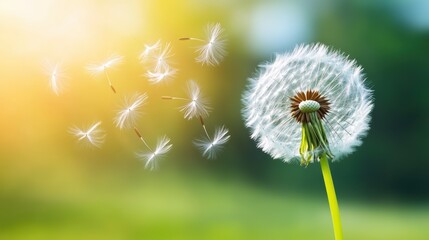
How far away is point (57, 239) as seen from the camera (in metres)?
1.57

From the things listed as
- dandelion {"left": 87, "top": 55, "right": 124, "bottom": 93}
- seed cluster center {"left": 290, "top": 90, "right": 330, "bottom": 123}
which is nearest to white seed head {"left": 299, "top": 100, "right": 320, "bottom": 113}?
seed cluster center {"left": 290, "top": 90, "right": 330, "bottom": 123}

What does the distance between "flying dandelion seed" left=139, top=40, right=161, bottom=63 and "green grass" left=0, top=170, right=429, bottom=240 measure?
12.9 inches

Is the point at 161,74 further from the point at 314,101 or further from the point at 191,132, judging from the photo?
the point at 314,101

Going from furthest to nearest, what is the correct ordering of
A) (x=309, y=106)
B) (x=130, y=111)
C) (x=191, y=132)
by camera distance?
1. (x=191, y=132)
2. (x=130, y=111)
3. (x=309, y=106)

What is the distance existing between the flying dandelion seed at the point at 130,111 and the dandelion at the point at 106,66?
0.29 feet

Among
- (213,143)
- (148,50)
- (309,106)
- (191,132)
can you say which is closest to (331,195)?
(309,106)

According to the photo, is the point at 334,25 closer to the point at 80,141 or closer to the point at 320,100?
the point at 320,100

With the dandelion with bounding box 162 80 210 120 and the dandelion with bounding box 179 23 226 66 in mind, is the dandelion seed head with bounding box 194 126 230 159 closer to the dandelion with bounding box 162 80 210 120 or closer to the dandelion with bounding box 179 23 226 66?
the dandelion with bounding box 162 80 210 120

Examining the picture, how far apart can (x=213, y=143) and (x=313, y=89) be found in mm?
343

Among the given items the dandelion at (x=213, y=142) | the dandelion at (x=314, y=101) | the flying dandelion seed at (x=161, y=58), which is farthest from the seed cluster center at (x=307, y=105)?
the flying dandelion seed at (x=161, y=58)

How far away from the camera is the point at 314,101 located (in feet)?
3.82

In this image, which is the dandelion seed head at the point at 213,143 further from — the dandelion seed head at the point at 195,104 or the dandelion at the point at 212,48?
the dandelion at the point at 212,48

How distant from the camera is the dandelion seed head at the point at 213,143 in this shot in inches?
56.6

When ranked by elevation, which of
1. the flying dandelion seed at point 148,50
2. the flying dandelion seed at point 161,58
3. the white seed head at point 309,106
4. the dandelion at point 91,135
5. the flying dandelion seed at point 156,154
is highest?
the flying dandelion seed at point 148,50
